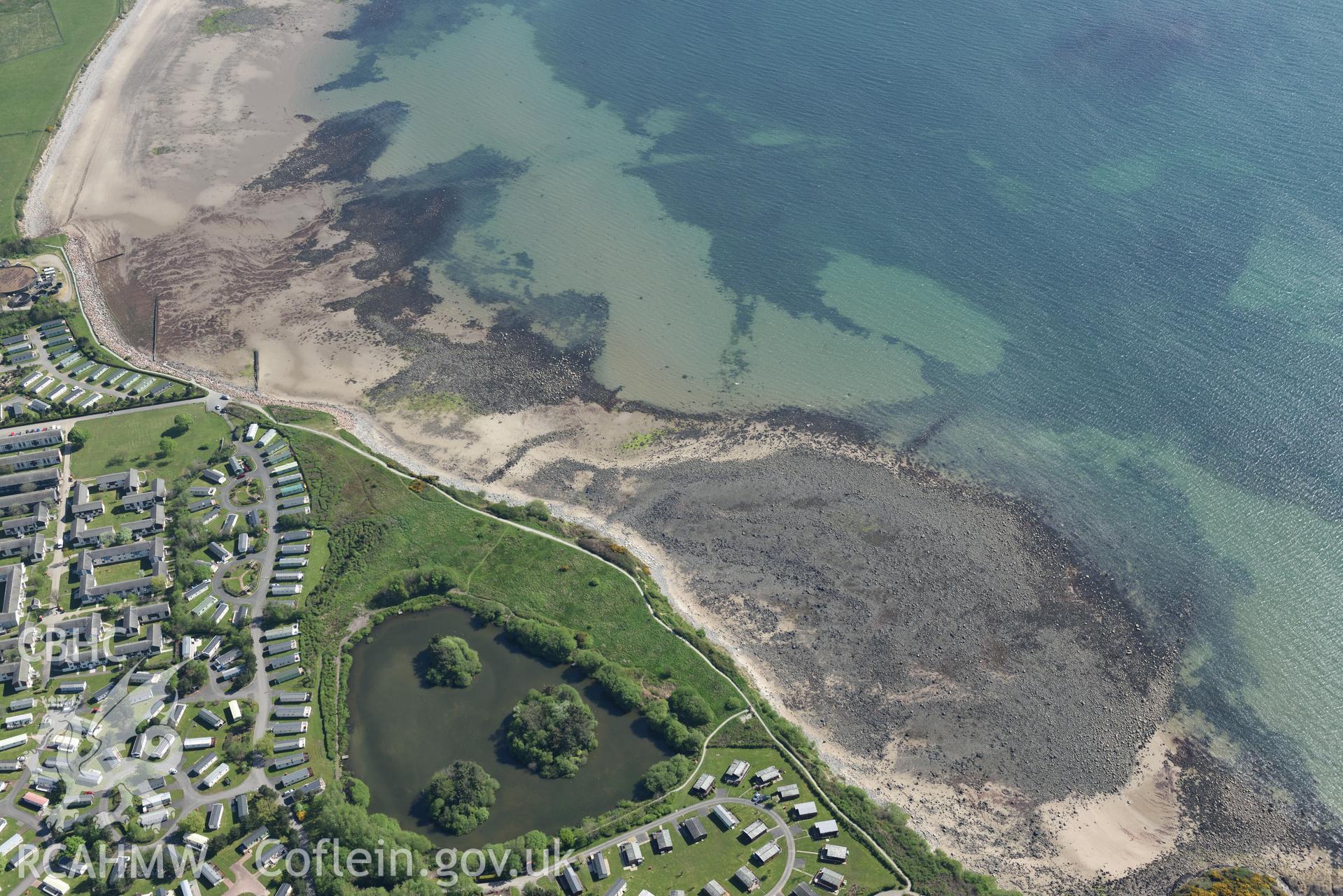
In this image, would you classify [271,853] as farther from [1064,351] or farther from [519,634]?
[1064,351]

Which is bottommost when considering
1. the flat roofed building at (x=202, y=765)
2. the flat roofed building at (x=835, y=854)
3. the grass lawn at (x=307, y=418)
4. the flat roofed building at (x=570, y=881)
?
the flat roofed building at (x=202, y=765)

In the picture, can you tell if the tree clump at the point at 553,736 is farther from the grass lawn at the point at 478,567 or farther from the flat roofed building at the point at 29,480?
the flat roofed building at the point at 29,480

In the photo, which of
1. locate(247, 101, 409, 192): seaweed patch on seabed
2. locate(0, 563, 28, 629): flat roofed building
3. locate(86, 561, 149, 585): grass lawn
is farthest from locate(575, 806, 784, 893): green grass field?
locate(247, 101, 409, 192): seaweed patch on seabed

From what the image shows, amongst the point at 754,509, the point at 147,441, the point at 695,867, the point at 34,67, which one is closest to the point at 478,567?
the point at 754,509

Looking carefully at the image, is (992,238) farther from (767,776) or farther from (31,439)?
(31,439)

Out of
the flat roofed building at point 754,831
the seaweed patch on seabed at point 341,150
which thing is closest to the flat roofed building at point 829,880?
the flat roofed building at point 754,831

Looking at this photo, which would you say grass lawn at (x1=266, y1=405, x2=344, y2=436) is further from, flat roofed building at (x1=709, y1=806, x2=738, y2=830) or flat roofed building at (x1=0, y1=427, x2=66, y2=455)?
flat roofed building at (x1=709, y1=806, x2=738, y2=830)

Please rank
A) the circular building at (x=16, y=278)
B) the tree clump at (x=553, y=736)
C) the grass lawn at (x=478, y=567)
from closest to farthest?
the tree clump at (x=553, y=736) < the grass lawn at (x=478, y=567) < the circular building at (x=16, y=278)

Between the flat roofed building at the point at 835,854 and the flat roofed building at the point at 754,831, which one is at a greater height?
the flat roofed building at the point at 835,854
